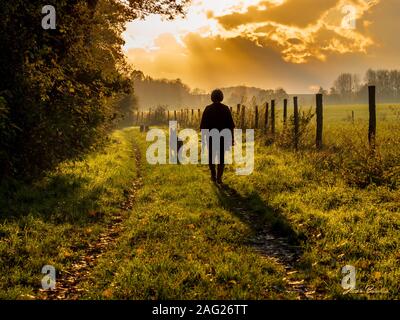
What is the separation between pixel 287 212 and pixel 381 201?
7.29ft

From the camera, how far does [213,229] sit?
8273mm

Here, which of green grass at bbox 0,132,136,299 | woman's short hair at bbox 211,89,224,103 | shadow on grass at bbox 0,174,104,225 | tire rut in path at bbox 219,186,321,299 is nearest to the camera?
tire rut in path at bbox 219,186,321,299

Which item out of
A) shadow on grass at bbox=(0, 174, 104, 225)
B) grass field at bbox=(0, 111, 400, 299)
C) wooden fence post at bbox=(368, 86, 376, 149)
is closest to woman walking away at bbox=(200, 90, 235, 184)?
grass field at bbox=(0, 111, 400, 299)

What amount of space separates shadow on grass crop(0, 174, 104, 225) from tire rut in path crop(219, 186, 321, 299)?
354cm

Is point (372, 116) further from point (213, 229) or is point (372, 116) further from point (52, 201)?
point (52, 201)

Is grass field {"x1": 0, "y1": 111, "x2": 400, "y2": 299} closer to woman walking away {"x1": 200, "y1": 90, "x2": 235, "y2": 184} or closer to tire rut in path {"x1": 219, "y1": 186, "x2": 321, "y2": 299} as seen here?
tire rut in path {"x1": 219, "y1": 186, "x2": 321, "y2": 299}

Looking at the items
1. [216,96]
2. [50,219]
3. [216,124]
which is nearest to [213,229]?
[50,219]

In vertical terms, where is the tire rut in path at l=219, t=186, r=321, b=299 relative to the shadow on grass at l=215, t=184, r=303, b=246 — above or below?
below

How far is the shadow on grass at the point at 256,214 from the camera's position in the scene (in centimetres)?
816

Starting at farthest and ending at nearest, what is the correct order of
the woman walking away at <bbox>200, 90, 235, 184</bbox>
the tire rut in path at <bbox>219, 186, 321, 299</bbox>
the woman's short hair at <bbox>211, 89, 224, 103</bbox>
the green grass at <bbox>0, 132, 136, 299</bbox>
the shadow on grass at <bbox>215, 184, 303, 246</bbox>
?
the woman's short hair at <bbox>211, 89, 224, 103</bbox> → the woman walking away at <bbox>200, 90, 235, 184</bbox> → the shadow on grass at <bbox>215, 184, 303, 246</bbox> → the green grass at <bbox>0, 132, 136, 299</bbox> → the tire rut in path at <bbox>219, 186, 321, 299</bbox>

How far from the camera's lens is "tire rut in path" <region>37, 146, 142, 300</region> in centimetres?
573

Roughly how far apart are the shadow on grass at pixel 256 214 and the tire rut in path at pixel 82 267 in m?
2.74

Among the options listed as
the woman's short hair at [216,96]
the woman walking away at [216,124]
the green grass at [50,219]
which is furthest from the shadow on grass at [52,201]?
the woman's short hair at [216,96]
